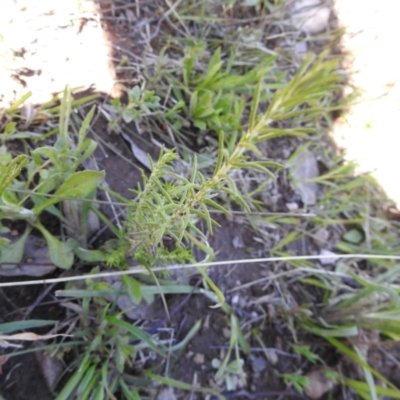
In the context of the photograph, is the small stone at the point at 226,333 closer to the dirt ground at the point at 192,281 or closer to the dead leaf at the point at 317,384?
the dirt ground at the point at 192,281

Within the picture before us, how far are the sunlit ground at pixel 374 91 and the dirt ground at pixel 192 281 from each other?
0.71 metres

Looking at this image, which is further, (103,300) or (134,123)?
(134,123)

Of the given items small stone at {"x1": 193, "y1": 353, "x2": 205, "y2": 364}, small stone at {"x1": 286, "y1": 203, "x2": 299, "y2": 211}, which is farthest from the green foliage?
small stone at {"x1": 193, "y1": 353, "x2": 205, "y2": 364}

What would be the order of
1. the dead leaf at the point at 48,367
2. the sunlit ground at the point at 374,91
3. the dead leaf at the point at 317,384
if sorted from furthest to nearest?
the sunlit ground at the point at 374,91, the dead leaf at the point at 317,384, the dead leaf at the point at 48,367

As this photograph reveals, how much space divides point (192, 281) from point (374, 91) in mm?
1447

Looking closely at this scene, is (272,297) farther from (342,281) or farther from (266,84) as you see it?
(266,84)

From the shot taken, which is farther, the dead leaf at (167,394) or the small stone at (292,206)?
the small stone at (292,206)

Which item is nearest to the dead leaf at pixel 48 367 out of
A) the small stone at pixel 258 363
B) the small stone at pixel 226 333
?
the small stone at pixel 226 333

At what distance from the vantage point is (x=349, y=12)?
2.26 m

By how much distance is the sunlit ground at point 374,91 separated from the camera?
6.65 ft

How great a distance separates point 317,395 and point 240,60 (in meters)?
1.38

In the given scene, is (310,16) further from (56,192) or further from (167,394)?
(167,394)

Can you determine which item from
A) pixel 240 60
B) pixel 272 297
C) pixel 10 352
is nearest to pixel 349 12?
pixel 240 60

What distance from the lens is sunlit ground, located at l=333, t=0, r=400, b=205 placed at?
2027 millimetres
